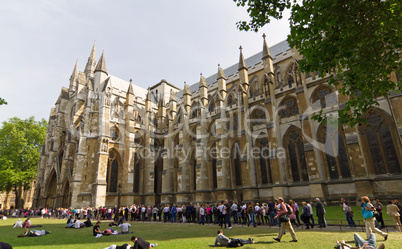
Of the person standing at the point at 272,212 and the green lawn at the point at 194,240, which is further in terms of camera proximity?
the person standing at the point at 272,212

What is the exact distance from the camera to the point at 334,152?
17812mm

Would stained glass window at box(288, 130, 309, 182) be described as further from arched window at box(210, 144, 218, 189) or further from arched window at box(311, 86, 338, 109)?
arched window at box(210, 144, 218, 189)

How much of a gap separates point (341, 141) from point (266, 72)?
929cm

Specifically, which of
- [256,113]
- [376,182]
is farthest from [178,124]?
[376,182]

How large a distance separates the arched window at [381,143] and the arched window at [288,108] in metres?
5.84

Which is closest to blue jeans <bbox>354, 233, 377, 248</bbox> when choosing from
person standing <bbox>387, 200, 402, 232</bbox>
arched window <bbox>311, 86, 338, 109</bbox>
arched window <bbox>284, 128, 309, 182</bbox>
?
person standing <bbox>387, 200, 402, 232</bbox>

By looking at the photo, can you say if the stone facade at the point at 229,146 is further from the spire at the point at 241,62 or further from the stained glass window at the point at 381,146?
the spire at the point at 241,62

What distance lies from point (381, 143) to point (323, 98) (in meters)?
5.48

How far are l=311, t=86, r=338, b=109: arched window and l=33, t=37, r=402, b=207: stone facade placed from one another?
0.08 m

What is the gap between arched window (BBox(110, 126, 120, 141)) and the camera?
30.3m

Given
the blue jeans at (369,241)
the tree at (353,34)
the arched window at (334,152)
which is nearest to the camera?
the blue jeans at (369,241)

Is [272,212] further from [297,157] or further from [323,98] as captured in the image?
[323,98]

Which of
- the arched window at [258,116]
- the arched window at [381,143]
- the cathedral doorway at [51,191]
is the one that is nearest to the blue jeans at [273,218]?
the arched window at [381,143]

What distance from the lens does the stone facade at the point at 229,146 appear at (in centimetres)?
1605
